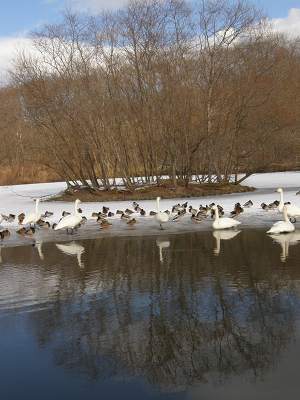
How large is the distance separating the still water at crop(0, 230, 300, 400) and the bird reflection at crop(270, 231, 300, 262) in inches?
3.6

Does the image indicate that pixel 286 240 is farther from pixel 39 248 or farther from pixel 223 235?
pixel 39 248

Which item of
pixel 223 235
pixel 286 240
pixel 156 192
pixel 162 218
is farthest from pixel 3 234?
pixel 156 192

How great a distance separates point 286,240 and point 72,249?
18.2 feet

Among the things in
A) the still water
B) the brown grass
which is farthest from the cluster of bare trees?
the still water

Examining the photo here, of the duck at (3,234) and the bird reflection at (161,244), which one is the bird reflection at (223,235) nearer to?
the bird reflection at (161,244)

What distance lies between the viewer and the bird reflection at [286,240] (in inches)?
485

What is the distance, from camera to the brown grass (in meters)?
30.0

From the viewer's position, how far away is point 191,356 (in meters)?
6.25

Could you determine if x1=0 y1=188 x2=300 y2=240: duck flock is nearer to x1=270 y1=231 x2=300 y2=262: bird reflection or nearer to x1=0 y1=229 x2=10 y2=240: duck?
x1=0 y1=229 x2=10 y2=240: duck

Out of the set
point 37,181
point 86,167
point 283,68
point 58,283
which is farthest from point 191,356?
point 37,181

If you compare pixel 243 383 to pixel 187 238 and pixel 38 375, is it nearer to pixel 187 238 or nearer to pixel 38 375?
pixel 38 375

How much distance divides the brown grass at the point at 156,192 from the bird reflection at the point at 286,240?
1471 cm

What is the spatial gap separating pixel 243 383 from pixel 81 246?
10085mm

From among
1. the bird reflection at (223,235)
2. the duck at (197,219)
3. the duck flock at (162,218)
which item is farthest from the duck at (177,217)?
the bird reflection at (223,235)
